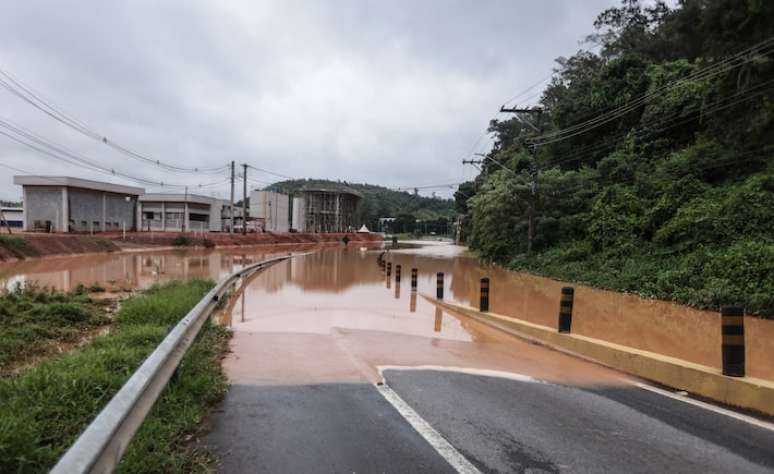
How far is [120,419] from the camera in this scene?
2666 mm

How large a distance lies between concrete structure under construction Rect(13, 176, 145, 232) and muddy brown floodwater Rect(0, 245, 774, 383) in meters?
28.3

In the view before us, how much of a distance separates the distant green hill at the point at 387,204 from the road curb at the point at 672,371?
104 metres

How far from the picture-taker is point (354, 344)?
7863 millimetres

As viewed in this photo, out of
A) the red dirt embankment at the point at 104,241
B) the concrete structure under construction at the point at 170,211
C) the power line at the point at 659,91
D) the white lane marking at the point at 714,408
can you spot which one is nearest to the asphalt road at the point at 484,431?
the white lane marking at the point at 714,408

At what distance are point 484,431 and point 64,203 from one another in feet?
168

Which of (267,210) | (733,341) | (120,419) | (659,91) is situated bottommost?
(733,341)

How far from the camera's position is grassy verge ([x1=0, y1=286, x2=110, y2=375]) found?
6.44 metres

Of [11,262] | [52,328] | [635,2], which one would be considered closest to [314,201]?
[635,2]

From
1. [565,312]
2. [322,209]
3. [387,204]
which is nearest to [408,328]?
[565,312]

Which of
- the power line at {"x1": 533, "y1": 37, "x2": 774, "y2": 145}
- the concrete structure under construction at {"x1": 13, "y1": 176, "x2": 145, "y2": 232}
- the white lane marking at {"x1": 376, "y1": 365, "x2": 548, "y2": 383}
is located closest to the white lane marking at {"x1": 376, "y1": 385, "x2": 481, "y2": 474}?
the white lane marking at {"x1": 376, "y1": 365, "x2": 548, "y2": 383}

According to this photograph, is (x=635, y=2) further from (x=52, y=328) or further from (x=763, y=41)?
(x=52, y=328)

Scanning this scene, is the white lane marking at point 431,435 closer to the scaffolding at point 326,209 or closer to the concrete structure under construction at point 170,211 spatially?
the concrete structure under construction at point 170,211

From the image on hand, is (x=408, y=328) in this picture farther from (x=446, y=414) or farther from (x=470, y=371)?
(x=446, y=414)

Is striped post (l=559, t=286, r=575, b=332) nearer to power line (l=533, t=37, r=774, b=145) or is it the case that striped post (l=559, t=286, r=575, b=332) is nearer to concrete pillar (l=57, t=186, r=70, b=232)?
power line (l=533, t=37, r=774, b=145)
